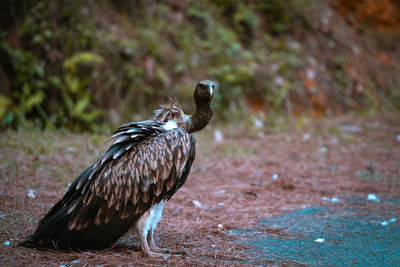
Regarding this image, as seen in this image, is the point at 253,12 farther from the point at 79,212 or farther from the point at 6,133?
the point at 79,212

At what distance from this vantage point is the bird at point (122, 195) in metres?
4.00

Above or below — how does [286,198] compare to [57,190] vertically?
above

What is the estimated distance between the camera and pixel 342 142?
33.8 ft

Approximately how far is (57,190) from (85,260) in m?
2.40

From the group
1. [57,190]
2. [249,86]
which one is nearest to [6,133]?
[57,190]

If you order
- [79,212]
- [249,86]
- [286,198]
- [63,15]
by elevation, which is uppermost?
[249,86]

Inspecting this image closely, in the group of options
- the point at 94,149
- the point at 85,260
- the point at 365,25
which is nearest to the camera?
the point at 85,260

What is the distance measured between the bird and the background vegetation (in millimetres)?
5839

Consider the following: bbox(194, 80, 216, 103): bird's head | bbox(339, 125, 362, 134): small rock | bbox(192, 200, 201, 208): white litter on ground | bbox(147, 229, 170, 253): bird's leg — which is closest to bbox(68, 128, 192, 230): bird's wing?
bbox(147, 229, 170, 253): bird's leg

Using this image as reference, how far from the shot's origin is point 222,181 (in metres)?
7.11

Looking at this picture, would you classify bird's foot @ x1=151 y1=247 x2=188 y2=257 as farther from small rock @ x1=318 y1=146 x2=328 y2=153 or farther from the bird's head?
small rock @ x1=318 y1=146 x2=328 y2=153

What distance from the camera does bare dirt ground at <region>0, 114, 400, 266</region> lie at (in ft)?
13.7

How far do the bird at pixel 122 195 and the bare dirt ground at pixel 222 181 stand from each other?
0.17m

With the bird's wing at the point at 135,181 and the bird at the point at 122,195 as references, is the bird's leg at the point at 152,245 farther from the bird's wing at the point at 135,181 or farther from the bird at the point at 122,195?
the bird's wing at the point at 135,181
